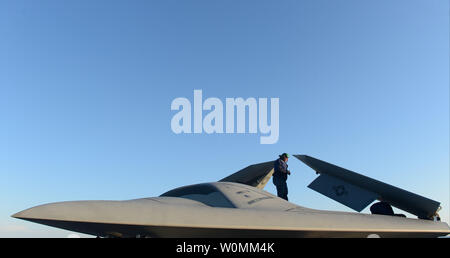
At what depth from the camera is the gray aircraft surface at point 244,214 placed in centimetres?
664

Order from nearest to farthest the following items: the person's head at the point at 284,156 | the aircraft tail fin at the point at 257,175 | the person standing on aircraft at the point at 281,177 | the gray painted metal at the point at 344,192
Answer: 1. the gray painted metal at the point at 344,192
2. the person standing on aircraft at the point at 281,177
3. the person's head at the point at 284,156
4. the aircraft tail fin at the point at 257,175

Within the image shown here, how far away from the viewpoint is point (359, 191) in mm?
13156

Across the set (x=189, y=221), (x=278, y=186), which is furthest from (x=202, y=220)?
(x=278, y=186)

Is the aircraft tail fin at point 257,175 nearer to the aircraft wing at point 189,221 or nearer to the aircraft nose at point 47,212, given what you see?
the aircraft wing at point 189,221

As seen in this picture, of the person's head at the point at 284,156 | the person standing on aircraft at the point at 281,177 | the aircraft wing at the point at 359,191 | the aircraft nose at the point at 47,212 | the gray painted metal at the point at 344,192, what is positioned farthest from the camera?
the person's head at the point at 284,156

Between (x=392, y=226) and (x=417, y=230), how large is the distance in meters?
1.49

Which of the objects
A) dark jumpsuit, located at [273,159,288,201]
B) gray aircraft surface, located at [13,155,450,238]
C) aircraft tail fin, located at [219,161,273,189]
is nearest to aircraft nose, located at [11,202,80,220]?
gray aircraft surface, located at [13,155,450,238]

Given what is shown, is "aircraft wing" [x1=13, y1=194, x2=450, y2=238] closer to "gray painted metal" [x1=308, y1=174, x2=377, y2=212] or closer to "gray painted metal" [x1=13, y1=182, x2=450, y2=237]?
"gray painted metal" [x1=13, y1=182, x2=450, y2=237]

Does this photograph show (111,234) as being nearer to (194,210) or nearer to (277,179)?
(194,210)

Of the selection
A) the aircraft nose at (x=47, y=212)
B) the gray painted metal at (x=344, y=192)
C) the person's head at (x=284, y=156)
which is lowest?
the gray painted metal at (x=344, y=192)

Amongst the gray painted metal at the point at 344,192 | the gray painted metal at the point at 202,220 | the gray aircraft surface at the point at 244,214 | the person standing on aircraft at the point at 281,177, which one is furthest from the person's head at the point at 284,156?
the gray painted metal at the point at 202,220

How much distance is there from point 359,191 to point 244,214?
732 centimetres
